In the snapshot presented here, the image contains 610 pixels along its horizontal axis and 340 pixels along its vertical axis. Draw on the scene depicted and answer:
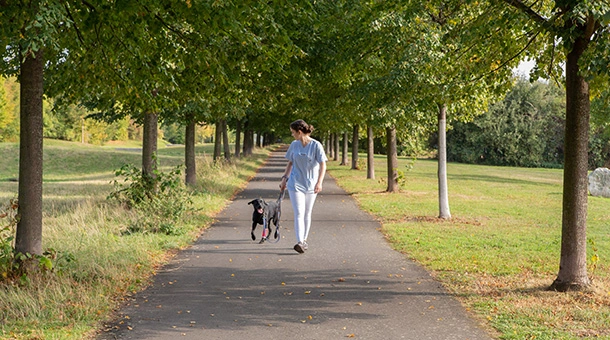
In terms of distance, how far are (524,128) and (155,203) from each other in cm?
5402

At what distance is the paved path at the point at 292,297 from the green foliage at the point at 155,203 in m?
1.01

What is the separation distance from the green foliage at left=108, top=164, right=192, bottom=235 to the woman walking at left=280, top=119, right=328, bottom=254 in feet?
8.92

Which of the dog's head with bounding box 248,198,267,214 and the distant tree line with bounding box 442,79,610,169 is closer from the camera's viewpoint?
the dog's head with bounding box 248,198,267,214

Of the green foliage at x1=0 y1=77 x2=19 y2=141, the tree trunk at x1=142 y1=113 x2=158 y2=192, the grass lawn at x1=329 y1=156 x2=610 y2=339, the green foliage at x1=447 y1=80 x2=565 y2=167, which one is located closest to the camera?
the grass lawn at x1=329 y1=156 x2=610 y2=339

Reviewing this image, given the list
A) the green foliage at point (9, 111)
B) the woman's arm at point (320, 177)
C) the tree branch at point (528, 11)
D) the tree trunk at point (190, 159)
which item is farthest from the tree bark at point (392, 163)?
the green foliage at point (9, 111)

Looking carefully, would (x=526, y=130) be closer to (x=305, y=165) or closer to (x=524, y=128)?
(x=524, y=128)

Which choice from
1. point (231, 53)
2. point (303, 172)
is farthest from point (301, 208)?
point (231, 53)

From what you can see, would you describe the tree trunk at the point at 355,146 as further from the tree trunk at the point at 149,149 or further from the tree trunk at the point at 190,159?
the tree trunk at the point at 149,149

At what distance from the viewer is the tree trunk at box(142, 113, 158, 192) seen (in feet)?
43.9

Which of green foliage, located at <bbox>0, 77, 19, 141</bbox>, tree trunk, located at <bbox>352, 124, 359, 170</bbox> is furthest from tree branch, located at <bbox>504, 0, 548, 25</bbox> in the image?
green foliage, located at <bbox>0, 77, 19, 141</bbox>

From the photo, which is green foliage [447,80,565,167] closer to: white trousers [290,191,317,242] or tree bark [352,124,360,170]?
tree bark [352,124,360,170]

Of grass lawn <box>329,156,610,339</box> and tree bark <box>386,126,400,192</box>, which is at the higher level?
tree bark <box>386,126,400,192</box>

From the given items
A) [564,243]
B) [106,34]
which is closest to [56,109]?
[106,34]

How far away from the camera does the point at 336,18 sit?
11109 mm
